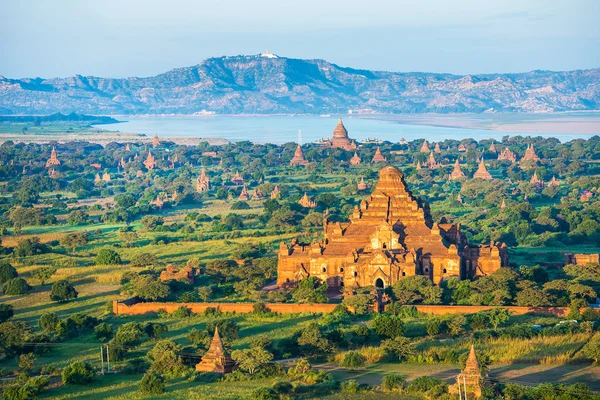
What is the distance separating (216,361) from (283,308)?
10.1m

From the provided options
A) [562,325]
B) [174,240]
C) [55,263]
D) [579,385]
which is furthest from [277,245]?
[579,385]

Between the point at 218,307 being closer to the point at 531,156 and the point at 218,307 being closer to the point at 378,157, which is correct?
the point at 378,157

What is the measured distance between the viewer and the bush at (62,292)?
52000 mm

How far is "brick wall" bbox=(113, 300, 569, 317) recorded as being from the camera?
47.6 m

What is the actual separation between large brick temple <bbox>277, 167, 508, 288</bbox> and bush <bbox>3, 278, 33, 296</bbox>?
1164cm

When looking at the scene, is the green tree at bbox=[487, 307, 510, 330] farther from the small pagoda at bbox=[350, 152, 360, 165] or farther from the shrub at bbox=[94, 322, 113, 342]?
the small pagoda at bbox=[350, 152, 360, 165]

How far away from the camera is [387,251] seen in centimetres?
5288

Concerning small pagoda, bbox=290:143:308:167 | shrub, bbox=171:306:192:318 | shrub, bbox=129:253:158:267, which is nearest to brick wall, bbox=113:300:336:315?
shrub, bbox=171:306:192:318

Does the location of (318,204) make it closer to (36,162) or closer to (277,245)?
(277,245)

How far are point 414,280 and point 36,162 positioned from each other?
101237 mm

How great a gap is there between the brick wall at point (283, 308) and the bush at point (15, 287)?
19.5ft

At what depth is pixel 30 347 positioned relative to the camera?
42812mm

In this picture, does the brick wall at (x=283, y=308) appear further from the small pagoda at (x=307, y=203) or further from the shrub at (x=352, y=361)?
the small pagoda at (x=307, y=203)

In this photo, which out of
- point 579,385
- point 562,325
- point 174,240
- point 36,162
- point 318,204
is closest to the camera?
point 579,385
